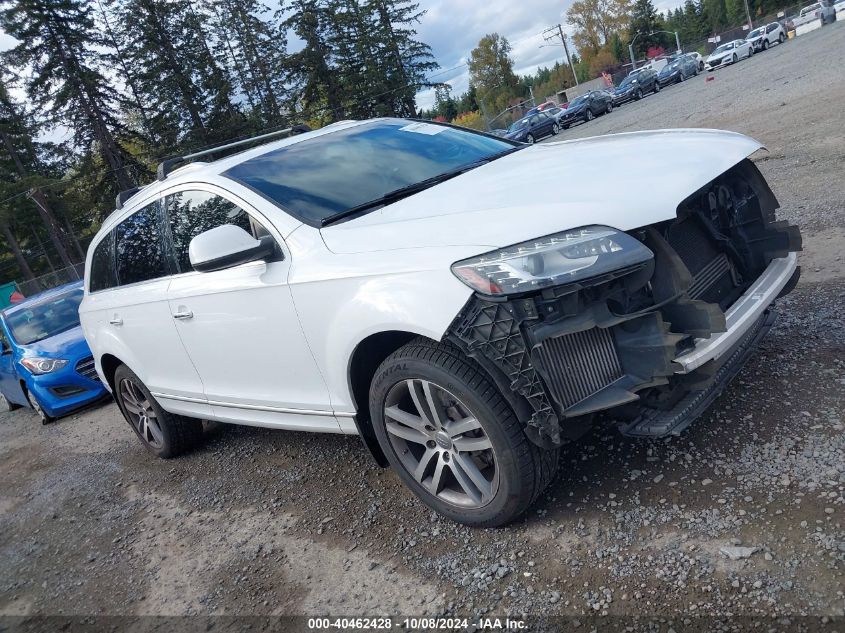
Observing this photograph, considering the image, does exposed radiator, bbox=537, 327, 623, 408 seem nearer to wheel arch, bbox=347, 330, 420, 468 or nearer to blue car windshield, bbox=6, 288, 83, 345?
wheel arch, bbox=347, 330, 420, 468

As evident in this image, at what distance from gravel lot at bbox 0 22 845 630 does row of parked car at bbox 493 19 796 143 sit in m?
29.7

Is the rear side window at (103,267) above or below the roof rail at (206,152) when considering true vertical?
below

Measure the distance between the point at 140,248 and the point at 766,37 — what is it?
5258 centimetres

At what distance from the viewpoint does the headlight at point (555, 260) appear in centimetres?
219

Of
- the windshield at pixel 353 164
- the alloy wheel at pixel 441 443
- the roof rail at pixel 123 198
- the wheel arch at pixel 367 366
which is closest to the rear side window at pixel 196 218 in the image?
the windshield at pixel 353 164

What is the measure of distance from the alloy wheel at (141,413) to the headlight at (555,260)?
3426mm

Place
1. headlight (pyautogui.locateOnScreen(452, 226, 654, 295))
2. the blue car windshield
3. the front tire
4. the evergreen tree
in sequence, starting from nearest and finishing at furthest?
headlight (pyautogui.locateOnScreen(452, 226, 654, 295))
the front tire
the blue car windshield
the evergreen tree

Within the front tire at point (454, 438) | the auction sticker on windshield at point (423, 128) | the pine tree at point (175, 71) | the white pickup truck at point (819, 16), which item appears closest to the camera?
the front tire at point (454, 438)

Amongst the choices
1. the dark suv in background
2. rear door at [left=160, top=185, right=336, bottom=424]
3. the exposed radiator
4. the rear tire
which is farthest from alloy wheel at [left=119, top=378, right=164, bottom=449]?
the dark suv in background

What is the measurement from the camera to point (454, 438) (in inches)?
104

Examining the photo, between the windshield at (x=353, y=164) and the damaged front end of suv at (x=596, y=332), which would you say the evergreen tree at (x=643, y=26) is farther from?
the damaged front end of suv at (x=596, y=332)

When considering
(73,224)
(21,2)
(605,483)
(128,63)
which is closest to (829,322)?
(605,483)

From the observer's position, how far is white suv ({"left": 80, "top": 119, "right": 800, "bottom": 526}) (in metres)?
2.30

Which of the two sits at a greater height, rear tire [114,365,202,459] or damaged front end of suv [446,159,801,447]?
damaged front end of suv [446,159,801,447]
